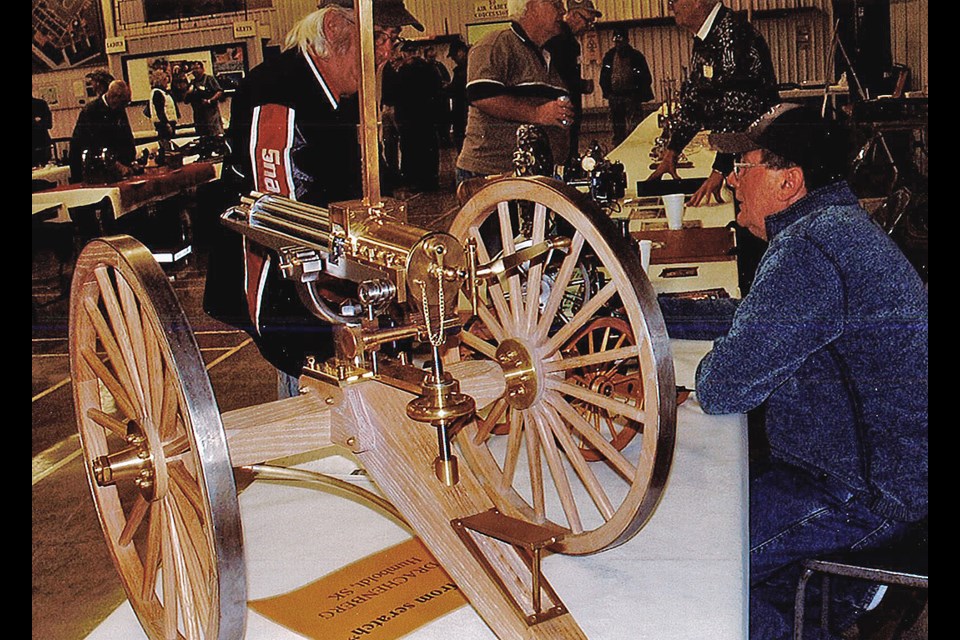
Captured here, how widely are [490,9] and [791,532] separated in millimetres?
1599

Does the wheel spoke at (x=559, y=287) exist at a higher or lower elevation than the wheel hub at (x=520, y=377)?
higher

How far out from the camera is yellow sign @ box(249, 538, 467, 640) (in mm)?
1123

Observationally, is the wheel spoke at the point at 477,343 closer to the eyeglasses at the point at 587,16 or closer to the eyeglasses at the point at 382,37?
the eyeglasses at the point at 382,37

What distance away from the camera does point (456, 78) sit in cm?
257

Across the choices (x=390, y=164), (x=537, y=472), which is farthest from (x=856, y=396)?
(x=390, y=164)

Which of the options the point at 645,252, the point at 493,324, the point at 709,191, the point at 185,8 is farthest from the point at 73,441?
the point at 709,191

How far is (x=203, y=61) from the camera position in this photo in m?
1.92

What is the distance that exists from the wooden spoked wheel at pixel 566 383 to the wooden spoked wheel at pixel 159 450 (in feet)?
1.34


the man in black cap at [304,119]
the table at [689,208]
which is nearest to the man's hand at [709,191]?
the table at [689,208]

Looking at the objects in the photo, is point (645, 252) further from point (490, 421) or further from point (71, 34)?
point (71, 34)

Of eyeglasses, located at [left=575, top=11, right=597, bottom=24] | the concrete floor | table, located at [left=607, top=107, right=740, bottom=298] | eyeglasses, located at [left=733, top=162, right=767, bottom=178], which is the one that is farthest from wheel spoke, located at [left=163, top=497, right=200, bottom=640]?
eyeglasses, located at [left=575, top=11, right=597, bottom=24]

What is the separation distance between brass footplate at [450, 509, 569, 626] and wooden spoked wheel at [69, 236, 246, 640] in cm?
26

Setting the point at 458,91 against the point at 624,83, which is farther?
the point at 458,91

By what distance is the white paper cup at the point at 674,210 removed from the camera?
240cm
